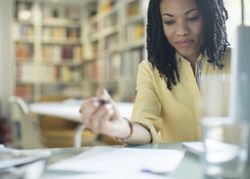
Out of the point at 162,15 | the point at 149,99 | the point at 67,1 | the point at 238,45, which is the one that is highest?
the point at 67,1

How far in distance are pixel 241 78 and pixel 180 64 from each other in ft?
1.80

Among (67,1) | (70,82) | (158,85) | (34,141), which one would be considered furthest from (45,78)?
(158,85)

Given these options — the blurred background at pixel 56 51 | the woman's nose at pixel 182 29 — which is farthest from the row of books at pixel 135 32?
the woman's nose at pixel 182 29

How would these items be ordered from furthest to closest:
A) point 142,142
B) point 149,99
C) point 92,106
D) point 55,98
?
point 55,98, point 149,99, point 142,142, point 92,106

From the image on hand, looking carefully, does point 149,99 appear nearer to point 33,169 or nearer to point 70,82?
point 33,169

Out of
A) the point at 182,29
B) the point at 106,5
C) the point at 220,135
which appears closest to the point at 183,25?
the point at 182,29

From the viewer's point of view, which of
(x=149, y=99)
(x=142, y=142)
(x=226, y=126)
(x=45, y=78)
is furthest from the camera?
(x=45, y=78)

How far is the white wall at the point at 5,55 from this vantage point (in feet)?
17.5

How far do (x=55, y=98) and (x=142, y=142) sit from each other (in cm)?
290

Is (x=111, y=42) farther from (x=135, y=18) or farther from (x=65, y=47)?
(x=65, y=47)

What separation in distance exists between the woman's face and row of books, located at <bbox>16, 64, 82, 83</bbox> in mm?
4609

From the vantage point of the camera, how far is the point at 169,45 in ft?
3.76

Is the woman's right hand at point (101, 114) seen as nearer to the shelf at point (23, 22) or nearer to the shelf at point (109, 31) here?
the shelf at point (109, 31)

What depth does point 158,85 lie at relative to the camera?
3.62 feet
